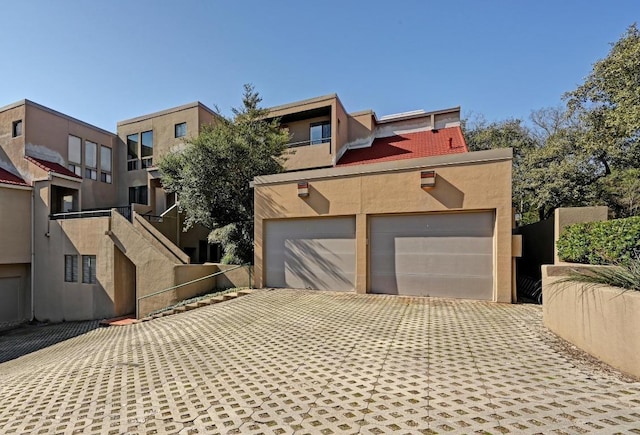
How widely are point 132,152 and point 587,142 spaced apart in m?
26.5

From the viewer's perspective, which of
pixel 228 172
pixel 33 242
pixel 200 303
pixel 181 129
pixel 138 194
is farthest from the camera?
pixel 138 194

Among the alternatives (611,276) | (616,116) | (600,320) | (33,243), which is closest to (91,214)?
(33,243)

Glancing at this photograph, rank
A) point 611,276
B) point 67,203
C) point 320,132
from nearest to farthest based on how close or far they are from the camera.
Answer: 1. point 611,276
2. point 320,132
3. point 67,203

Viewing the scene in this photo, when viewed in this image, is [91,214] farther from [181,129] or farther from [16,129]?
[16,129]

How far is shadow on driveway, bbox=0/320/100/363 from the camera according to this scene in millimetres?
11094

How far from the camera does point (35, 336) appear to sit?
13633 millimetres

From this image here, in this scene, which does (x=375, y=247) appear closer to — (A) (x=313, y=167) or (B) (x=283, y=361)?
(B) (x=283, y=361)

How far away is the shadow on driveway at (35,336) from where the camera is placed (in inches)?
437

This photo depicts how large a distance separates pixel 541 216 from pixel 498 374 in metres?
23.2

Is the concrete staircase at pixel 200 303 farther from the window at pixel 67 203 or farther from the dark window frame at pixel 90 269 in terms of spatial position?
the window at pixel 67 203

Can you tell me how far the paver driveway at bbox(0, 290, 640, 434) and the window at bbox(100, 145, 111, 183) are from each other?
1837 centimetres

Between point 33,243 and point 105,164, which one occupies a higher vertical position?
point 105,164

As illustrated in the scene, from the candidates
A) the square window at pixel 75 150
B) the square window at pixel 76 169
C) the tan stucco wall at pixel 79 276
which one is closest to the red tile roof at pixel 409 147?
the tan stucco wall at pixel 79 276

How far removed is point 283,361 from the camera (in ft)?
17.5
